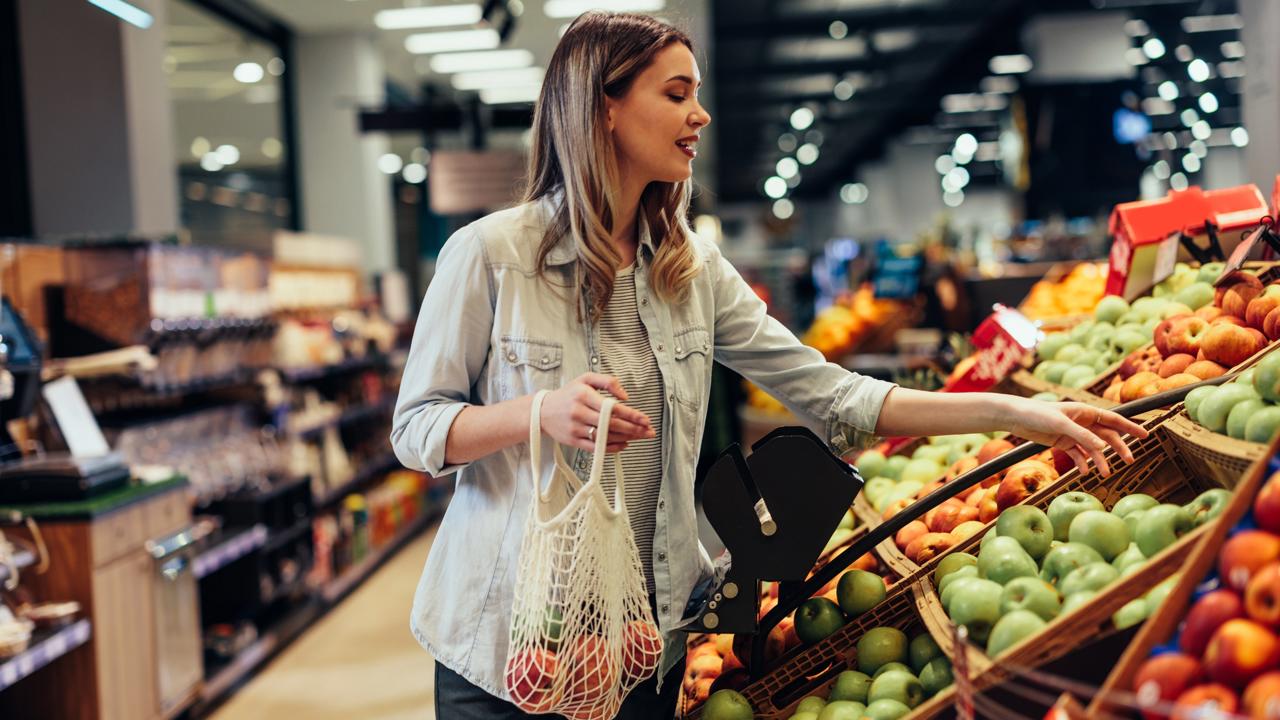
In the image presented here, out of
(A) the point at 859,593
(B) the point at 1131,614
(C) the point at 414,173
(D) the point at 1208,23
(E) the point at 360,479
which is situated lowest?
(E) the point at 360,479

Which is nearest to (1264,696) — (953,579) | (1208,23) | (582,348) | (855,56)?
(953,579)

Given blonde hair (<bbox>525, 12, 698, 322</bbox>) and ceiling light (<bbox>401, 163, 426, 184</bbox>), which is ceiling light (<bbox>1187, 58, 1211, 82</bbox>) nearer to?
blonde hair (<bbox>525, 12, 698, 322</bbox>)

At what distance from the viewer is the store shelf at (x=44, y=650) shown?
3.29 meters

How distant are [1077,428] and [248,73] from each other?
10.1 m

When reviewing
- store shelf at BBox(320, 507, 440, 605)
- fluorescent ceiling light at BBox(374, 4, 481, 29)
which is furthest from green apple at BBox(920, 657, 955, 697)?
fluorescent ceiling light at BBox(374, 4, 481, 29)

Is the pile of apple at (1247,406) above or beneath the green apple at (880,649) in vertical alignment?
above

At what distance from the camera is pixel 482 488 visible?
1710 mm

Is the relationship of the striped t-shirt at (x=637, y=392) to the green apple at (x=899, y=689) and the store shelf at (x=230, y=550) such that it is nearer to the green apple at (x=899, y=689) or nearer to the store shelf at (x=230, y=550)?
the green apple at (x=899, y=689)

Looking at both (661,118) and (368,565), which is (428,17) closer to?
(368,565)

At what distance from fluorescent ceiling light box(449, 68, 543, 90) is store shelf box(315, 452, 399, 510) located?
6.05 meters

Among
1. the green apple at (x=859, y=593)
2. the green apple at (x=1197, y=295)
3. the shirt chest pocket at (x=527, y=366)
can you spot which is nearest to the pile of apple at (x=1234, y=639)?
the green apple at (x=859, y=593)

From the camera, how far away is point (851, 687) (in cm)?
174

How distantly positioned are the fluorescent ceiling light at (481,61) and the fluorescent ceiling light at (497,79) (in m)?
0.28

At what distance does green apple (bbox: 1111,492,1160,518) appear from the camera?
67.1 inches
